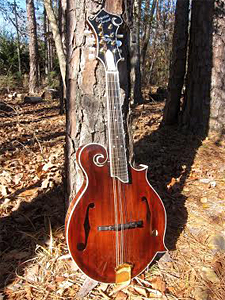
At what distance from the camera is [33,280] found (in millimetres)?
1770

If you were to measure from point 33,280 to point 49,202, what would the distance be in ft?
2.77

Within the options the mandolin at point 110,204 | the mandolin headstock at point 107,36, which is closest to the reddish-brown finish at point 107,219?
the mandolin at point 110,204

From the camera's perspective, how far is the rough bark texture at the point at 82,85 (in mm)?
1746

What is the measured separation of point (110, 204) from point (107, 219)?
0.10 meters

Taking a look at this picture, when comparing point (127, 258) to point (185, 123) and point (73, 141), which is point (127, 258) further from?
point (185, 123)

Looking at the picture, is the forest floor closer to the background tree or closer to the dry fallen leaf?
the dry fallen leaf

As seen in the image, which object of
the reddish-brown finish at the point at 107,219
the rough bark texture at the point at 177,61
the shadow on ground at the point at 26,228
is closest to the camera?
the reddish-brown finish at the point at 107,219

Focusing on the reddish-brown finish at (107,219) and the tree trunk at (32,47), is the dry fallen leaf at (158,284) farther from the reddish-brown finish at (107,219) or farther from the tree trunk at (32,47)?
the tree trunk at (32,47)

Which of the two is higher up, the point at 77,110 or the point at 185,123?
the point at 77,110

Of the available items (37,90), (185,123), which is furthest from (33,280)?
(37,90)

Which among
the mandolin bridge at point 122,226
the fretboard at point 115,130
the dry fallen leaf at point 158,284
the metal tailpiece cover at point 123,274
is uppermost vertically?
the fretboard at point 115,130

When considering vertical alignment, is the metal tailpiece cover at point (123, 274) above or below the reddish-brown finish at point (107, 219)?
below

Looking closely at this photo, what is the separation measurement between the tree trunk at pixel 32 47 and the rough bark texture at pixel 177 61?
807 cm

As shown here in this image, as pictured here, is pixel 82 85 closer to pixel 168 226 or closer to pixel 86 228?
pixel 86 228
